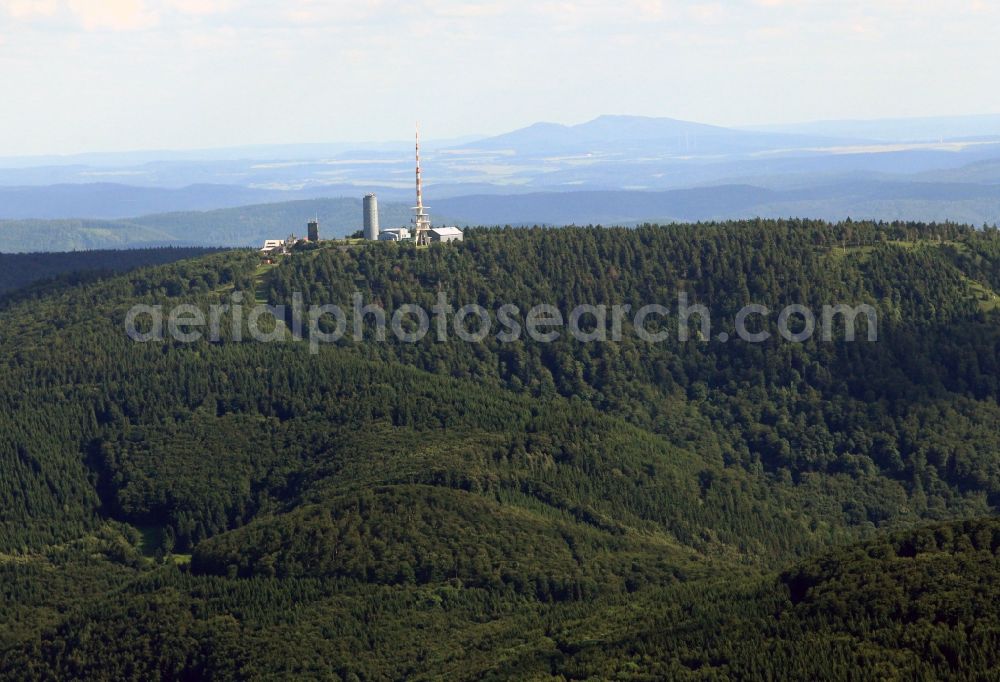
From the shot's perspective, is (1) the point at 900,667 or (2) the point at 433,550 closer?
(1) the point at 900,667

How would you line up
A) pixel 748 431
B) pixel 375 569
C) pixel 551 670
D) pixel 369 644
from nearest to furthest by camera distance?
1. pixel 551 670
2. pixel 369 644
3. pixel 375 569
4. pixel 748 431

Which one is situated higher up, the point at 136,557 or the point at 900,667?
the point at 900,667

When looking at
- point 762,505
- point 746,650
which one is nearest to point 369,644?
point 746,650

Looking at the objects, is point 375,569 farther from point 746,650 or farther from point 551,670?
point 746,650

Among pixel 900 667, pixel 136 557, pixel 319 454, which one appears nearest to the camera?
pixel 900 667

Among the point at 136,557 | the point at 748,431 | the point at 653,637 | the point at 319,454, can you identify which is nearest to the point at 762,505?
the point at 748,431

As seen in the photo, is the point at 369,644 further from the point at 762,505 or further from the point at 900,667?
the point at 762,505
